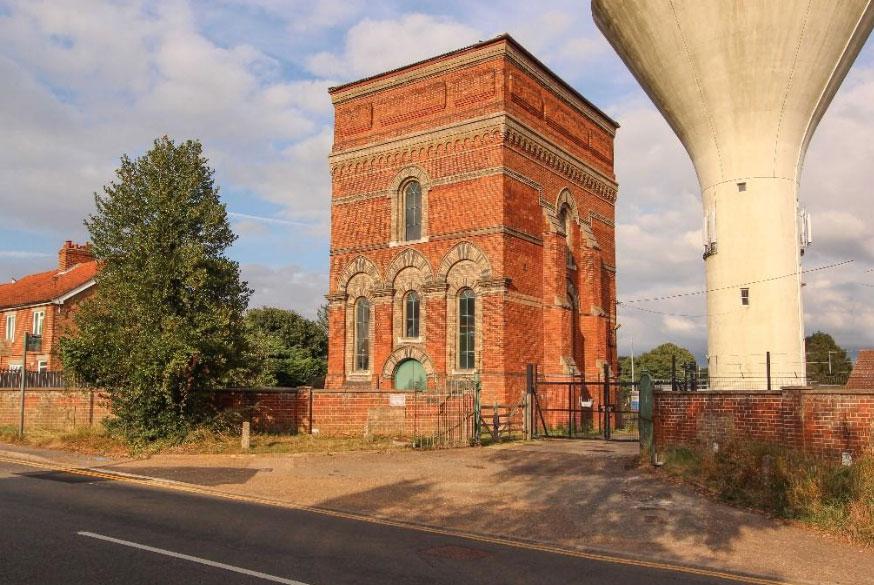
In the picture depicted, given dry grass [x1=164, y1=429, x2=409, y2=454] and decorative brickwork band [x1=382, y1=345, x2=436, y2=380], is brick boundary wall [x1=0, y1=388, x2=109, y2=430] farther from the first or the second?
decorative brickwork band [x1=382, y1=345, x2=436, y2=380]

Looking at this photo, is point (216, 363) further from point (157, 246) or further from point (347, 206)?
point (347, 206)

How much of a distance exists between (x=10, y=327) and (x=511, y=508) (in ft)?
137

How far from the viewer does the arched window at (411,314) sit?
2916 centimetres

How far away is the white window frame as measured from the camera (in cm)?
4394

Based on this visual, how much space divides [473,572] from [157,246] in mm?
15824

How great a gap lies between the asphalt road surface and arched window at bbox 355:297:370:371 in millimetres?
18460

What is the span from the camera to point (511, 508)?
40.5 feet

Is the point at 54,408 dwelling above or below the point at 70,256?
below

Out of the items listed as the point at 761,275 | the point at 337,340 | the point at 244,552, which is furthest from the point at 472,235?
the point at 244,552

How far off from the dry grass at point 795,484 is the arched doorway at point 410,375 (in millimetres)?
15389

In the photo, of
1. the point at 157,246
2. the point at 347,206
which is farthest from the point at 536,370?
the point at 157,246

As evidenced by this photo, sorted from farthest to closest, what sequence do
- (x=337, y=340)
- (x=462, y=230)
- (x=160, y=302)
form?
1. (x=337, y=340)
2. (x=462, y=230)
3. (x=160, y=302)

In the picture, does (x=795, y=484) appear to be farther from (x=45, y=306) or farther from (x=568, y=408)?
(x=45, y=306)

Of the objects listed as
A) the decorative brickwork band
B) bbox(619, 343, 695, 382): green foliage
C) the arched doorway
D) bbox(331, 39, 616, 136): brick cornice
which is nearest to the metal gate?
the decorative brickwork band
